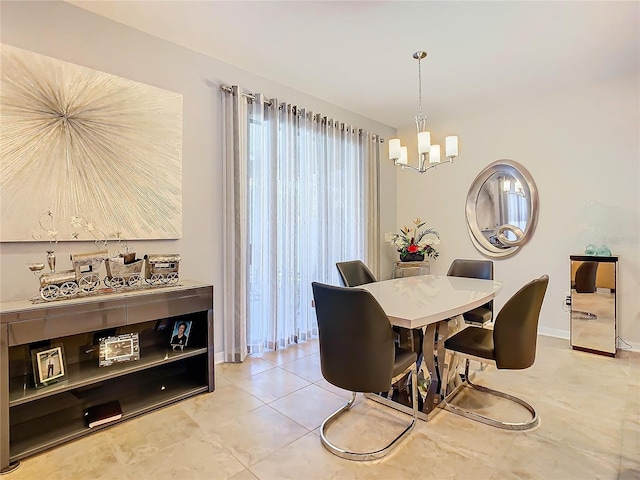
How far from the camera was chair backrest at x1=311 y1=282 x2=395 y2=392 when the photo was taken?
1779 millimetres

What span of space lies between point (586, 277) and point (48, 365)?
458 cm

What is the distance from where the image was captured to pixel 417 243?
15.8 feet

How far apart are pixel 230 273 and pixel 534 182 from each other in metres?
3.67

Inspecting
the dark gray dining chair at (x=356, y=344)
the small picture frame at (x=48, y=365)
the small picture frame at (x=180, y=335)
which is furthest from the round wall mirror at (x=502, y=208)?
the small picture frame at (x=48, y=365)

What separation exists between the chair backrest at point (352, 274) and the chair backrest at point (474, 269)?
95 centimetres

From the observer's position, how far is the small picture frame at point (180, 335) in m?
2.67

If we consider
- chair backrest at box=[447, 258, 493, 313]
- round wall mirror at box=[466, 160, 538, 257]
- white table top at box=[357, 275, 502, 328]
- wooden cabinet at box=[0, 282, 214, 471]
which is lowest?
wooden cabinet at box=[0, 282, 214, 471]

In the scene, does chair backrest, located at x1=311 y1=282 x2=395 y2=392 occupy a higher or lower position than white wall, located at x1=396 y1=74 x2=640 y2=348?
lower

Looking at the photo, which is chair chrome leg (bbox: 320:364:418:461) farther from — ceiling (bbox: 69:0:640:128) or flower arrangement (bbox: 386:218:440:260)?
A: flower arrangement (bbox: 386:218:440:260)

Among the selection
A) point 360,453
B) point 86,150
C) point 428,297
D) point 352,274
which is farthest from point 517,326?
point 86,150

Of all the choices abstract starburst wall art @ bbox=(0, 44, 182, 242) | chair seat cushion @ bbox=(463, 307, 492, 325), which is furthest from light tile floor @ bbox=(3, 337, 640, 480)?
abstract starburst wall art @ bbox=(0, 44, 182, 242)

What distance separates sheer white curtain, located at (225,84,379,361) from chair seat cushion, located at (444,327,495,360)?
70.8 inches

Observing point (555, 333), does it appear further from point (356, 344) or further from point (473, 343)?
point (356, 344)

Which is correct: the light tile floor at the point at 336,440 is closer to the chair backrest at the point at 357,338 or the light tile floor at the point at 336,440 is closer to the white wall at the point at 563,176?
the chair backrest at the point at 357,338
